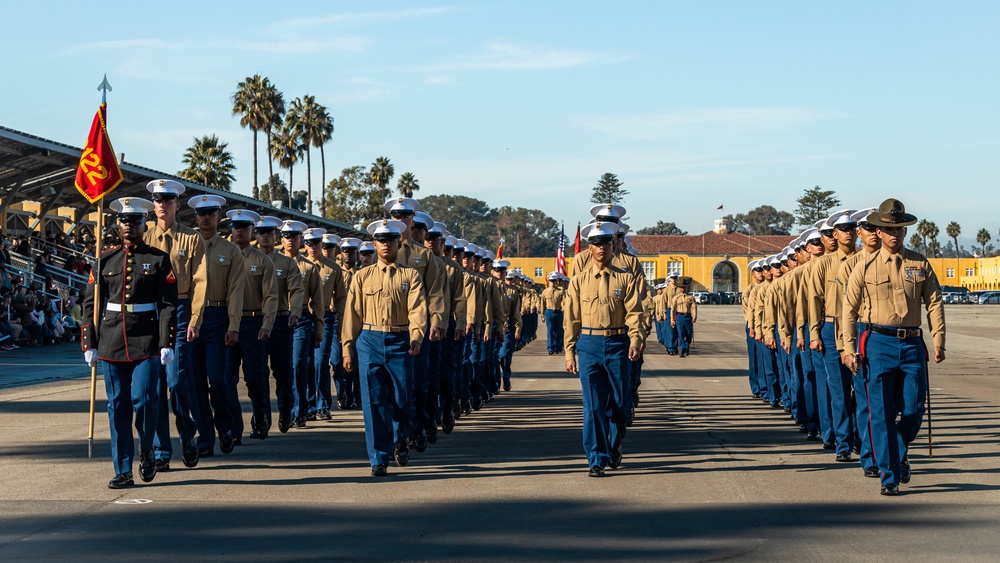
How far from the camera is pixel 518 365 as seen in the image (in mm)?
26469

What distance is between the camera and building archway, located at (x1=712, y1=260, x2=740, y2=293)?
12506 cm

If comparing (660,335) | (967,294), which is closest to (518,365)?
(660,335)

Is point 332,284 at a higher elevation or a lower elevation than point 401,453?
higher

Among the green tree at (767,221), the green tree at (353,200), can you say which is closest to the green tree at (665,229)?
the green tree at (767,221)

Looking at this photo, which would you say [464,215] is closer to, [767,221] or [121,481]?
[767,221]

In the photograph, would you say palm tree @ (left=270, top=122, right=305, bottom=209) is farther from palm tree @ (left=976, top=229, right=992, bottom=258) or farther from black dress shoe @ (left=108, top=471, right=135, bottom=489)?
palm tree @ (left=976, top=229, right=992, bottom=258)

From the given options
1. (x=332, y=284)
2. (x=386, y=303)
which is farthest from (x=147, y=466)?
(x=332, y=284)

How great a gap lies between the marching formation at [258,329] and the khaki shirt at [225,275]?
0.01 metres

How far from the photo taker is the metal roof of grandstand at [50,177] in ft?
83.3

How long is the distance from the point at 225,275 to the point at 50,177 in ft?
71.1

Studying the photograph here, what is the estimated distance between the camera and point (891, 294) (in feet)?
30.4

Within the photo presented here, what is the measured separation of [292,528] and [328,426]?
5.88 metres

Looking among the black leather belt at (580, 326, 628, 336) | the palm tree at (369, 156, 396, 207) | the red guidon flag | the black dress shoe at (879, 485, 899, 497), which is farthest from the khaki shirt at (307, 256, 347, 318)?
the palm tree at (369, 156, 396, 207)

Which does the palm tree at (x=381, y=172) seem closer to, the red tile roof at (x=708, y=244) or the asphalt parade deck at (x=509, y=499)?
the red tile roof at (x=708, y=244)
